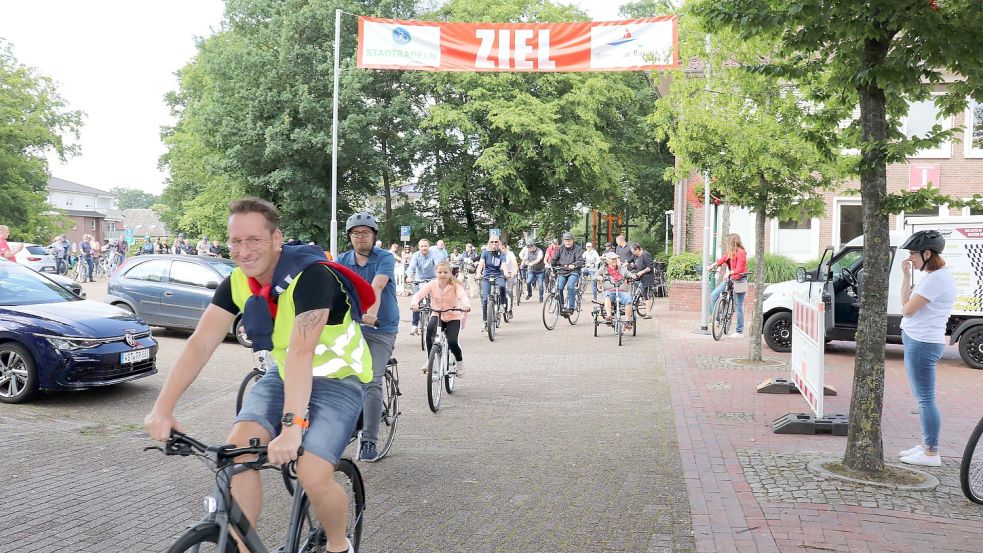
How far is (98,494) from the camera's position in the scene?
18.7ft

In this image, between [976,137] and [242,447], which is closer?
[242,447]

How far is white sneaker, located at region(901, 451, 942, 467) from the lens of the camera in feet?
21.9

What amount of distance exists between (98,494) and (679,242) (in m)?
25.3

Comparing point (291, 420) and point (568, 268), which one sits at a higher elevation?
point (568, 268)

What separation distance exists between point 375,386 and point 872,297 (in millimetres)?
3786

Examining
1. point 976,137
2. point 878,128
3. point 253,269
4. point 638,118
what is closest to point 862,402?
point 878,128

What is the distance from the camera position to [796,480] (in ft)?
20.3

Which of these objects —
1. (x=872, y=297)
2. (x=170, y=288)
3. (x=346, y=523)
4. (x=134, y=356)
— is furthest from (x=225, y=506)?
(x=170, y=288)

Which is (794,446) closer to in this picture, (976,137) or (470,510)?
(470,510)

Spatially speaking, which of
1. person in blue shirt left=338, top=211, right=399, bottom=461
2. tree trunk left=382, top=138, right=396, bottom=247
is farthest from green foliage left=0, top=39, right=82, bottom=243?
person in blue shirt left=338, top=211, right=399, bottom=461

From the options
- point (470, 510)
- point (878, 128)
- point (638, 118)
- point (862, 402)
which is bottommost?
point (470, 510)

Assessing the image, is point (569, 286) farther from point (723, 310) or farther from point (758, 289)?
point (758, 289)

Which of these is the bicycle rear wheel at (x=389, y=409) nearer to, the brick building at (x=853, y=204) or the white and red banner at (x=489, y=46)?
the white and red banner at (x=489, y=46)

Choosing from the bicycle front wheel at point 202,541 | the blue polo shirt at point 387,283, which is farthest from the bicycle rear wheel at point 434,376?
the bicycle front wheel at point 202,541
